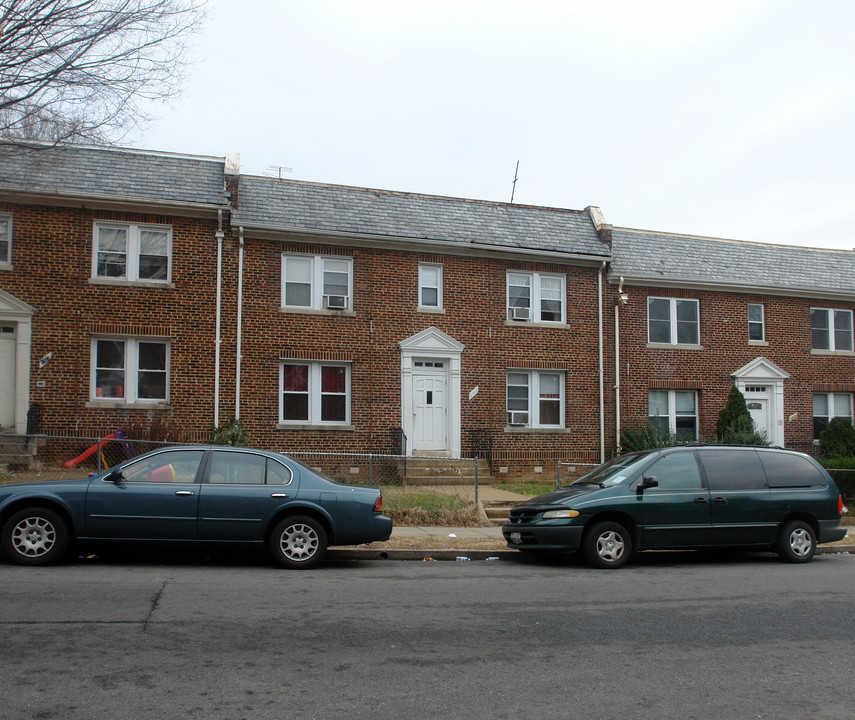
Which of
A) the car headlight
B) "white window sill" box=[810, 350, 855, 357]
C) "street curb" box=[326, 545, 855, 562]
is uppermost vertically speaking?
"white window sill" box=[810, 350, 855, 357]

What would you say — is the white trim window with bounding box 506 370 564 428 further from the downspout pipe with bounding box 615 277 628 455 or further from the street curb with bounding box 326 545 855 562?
the street curb with bounding box 326 545 855 562

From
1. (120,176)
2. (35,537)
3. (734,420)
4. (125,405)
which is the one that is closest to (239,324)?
(125,405)

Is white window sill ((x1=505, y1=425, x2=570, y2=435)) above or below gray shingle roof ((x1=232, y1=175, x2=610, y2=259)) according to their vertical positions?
below

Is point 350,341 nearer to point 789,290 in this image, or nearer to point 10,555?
point 10,555

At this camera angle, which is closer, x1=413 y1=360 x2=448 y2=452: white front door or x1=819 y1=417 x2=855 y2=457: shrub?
x1=413 y1=360 x2=448 y2=452: white front door

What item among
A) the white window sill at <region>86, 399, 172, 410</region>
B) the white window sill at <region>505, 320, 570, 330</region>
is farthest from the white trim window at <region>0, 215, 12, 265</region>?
the white window sill at <region>505, 320, 570, 330</region>

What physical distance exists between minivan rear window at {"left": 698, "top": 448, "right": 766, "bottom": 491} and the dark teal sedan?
14.7 ft

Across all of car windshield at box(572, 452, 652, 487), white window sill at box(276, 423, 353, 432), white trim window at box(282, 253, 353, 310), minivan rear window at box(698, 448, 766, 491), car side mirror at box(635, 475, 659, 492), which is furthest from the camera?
white trim window at box(282, 253, 353, 310)

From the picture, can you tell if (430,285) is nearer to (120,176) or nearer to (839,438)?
(120,176)

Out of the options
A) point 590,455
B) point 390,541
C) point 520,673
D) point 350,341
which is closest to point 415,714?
point 520,673

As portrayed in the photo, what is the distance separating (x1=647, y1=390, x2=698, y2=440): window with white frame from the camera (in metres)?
22.1

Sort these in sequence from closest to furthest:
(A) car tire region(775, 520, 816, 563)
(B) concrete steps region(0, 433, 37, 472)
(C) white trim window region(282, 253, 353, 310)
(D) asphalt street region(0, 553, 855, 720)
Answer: (D) asphalt street region(0, 553, 855, 720) → (A) car tire region(775, 520, 816, 563) → (B) concrete steps region(0, 433, 37, 472) → (C) white trim window region(282, 253, 353, 310)

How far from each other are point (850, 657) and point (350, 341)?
569 inches

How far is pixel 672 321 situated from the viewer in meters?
22.3
